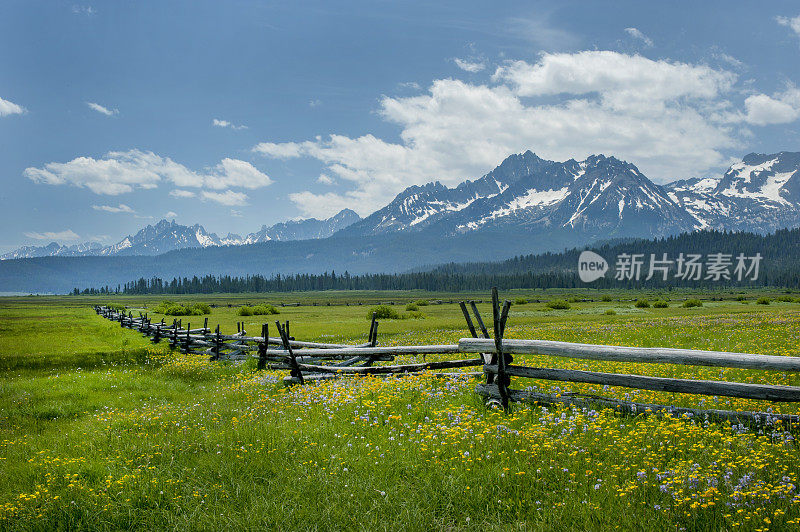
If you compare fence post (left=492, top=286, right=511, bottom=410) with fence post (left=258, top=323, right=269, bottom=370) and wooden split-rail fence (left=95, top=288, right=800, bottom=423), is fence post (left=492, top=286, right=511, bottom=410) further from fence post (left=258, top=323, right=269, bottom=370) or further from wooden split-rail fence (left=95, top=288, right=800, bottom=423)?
fence post (left=258, top=323, right=269, bottom=370)

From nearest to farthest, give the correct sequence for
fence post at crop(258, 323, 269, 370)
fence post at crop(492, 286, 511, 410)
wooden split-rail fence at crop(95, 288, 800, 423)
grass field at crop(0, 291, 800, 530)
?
grass field at crop(0, 291, 800, 530) → wooden split-rail fence at crop(95, 288, 800, 423) → fence post at crop(492, 286, 511, 410) → fence post at crop(258, 323, 269, 370)

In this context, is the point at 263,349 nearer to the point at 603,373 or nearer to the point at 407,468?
the point at 407,468

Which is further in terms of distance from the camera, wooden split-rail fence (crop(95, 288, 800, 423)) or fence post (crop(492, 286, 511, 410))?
fence post (crop(492, 286, 511, 410))

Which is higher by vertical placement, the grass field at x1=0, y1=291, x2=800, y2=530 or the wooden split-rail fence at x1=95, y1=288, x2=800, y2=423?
the wooden split-rail fence at x1=95, y1=288, x2=800, y2=423

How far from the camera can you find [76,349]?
99.0 ft

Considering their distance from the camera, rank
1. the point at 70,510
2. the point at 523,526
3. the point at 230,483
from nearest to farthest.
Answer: the point at 523,526 → the point at 70,510 → the point at 230,483

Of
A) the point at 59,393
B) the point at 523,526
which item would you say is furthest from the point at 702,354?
the point at 59,393

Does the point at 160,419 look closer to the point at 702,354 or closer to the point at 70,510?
the point at 70,510

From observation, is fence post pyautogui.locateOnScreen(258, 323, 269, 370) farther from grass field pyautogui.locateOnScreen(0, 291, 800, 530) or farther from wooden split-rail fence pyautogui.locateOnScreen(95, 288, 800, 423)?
grass field pyautogui.locateOnScreen(0, 291, 800, 530)

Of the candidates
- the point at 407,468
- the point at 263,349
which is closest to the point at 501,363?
the point at 407,468

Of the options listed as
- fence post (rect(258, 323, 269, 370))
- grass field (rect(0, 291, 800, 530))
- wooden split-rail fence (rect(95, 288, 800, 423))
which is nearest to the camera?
grass field (rect(0, 291, 800, 530))

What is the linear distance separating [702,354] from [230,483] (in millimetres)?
7819

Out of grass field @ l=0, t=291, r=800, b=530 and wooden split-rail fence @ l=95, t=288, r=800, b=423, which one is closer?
grass field @ l=0, t=291, r=800, b=530

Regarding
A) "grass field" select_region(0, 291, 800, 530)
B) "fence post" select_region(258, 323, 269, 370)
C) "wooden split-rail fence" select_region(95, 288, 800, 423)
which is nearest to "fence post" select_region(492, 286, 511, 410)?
"wooden split-rail fence" select_region(95, 288, 800, 423)
